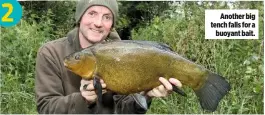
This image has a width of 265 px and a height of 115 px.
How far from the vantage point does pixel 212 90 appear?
1.77 meters

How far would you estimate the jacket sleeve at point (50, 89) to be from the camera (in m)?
2.02

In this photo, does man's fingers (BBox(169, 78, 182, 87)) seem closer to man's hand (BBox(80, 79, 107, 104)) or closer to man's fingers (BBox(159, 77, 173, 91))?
man's fingers (BBox(159, 77, 173, 91))

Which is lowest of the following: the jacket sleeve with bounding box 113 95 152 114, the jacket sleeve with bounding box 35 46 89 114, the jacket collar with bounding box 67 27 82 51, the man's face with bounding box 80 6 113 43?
the jacket sleeve with bounding box 113 95 152 114

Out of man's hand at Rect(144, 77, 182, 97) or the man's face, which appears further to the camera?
the man's face

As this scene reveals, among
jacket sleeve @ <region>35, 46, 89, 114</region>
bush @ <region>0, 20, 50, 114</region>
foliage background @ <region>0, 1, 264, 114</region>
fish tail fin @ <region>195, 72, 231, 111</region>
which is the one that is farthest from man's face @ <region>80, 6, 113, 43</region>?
bush @ <region>0, 20, 50, 114</region>

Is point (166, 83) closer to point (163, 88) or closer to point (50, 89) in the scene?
point (163, 88)

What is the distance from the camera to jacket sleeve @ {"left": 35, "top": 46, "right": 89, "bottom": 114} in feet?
6.63

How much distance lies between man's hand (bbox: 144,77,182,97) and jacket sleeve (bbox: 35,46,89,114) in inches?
13.8

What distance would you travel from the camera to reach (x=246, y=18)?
9.22 ft

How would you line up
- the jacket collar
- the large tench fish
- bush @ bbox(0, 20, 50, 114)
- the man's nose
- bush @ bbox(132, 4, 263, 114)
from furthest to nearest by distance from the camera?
bush @ bbox(0, 20, 50, 114), bush @ bbox(132, 4, 263, 114), the jacket collar, the man's nose, the large tench fish

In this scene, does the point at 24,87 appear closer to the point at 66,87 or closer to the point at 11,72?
the point at 11,72

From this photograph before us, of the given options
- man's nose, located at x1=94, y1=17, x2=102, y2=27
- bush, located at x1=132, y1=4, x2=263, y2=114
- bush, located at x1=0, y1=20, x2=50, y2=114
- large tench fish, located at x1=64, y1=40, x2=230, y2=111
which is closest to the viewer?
large tench fish, located at x1=64, y1=40, x2=230, y2=111

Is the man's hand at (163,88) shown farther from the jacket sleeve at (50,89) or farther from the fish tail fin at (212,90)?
the jacket sleeve at (50,89)

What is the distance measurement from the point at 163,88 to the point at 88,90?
0.26 metres
